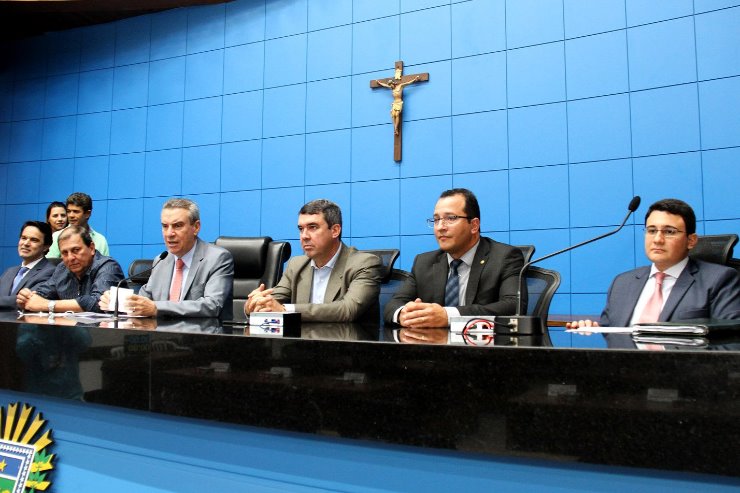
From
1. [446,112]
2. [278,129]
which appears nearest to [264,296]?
[446,112]

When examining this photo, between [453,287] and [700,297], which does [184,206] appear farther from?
[700,297]

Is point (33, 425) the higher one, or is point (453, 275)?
point (453, 275)

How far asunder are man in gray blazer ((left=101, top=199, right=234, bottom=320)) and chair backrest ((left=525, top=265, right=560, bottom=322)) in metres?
1.34

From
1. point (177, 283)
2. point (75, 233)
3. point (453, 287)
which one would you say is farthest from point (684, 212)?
point (75, 233)

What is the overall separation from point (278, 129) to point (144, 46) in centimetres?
189

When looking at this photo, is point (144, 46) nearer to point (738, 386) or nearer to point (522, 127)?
point (522, 127)

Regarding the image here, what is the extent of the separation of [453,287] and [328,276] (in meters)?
0.61

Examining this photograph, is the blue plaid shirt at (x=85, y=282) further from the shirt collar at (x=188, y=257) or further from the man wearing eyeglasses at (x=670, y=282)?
the man wearing eyeglasses at (x=670, y=282)

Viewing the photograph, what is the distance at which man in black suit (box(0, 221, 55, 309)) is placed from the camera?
338 centimetres

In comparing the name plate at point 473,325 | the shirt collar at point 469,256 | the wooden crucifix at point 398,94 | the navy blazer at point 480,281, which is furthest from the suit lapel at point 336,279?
the wooden crucifix at point 398,94

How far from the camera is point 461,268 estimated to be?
2455 mm

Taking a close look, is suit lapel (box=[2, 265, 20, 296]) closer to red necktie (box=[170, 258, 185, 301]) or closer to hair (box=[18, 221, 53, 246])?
hair (box=[18, 221, 53, 246])

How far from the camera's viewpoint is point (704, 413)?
32.7 inches

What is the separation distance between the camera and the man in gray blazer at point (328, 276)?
228 centimetres
